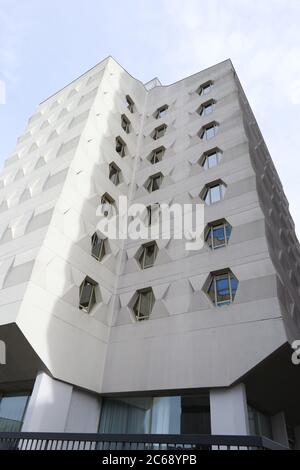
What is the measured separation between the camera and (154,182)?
60.3ft

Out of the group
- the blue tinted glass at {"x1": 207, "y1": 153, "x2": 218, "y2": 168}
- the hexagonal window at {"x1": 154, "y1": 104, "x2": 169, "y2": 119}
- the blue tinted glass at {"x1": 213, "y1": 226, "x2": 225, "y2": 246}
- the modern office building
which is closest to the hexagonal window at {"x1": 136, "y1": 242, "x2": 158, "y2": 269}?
the modern office building

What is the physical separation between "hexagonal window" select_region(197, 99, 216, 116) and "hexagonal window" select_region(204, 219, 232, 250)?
843 cm

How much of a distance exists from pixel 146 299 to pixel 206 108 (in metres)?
12.4

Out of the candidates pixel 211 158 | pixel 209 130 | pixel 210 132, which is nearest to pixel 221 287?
pixel 211 158

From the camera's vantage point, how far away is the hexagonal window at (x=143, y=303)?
44.3 feet

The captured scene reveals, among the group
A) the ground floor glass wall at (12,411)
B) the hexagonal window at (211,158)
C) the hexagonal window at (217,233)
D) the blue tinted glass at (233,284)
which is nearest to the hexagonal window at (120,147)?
the hexagonal window at (211,158)

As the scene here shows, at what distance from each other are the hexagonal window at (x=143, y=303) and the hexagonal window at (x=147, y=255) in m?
1.32

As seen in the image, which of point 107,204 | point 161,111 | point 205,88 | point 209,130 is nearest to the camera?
point 107,204

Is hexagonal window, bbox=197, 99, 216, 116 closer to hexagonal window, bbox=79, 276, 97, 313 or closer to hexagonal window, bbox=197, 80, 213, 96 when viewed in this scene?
hexagonal window, bbox=197, 80, 213, 96

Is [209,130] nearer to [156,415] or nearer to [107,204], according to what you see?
[107,204]

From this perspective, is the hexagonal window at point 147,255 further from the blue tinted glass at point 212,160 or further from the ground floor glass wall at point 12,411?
the ground floor glass wall at point 12,411

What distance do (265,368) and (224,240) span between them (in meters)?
5.08

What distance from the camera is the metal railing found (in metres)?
5.86
